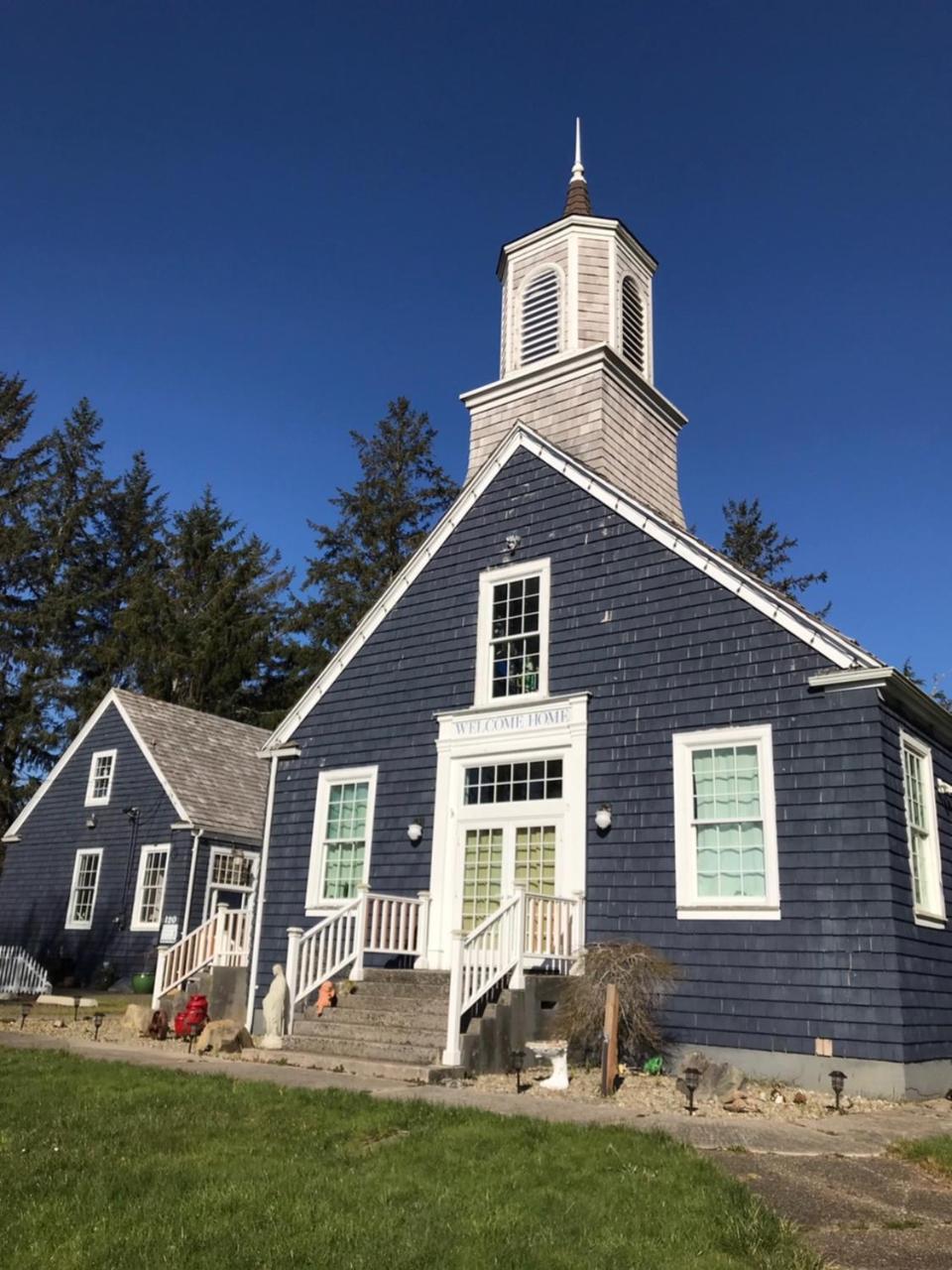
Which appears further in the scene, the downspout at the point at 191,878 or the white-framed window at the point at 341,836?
the downspout at the point at 191,878

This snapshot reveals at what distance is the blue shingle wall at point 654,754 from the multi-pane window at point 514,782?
0.61m

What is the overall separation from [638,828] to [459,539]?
528cm

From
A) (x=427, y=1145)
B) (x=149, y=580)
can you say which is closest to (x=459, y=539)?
(x=427, y=1145)

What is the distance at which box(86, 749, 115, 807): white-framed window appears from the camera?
984 inches

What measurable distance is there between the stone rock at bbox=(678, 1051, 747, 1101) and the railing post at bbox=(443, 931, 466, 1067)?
85.8 inches

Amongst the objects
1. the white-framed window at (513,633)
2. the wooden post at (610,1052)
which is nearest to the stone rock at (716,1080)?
the wooden post at (610,1052)

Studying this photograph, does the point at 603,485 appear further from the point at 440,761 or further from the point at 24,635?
the point at 24,635

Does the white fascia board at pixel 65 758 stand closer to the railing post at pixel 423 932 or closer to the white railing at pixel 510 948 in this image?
the railing post at pixel 423 932

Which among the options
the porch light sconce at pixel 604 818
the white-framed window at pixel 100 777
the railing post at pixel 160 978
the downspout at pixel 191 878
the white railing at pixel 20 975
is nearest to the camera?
the porch light sconce at pixel 604 818

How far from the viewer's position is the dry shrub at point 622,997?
10258 millimetres

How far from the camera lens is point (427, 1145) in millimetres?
6293

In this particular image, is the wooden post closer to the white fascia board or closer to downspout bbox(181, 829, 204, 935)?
downspout bbox(181, 829, 204, 935)

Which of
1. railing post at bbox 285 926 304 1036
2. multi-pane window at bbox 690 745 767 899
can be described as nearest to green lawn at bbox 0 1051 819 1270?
multi-pane window at bbox 690 745 767 899

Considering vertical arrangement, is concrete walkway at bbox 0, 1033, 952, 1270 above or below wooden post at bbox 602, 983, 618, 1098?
below
